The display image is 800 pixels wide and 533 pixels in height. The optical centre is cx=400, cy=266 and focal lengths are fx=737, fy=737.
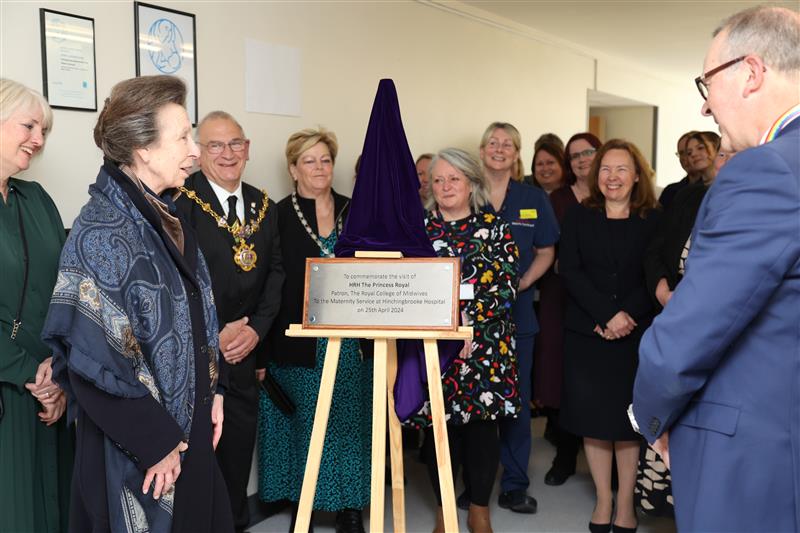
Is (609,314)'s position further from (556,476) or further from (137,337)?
(137,337)

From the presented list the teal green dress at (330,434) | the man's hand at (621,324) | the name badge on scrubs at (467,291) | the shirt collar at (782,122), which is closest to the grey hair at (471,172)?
the name badge on scrubs at (467,291)

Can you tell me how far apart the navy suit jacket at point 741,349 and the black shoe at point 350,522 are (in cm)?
208

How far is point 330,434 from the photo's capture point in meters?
3.24

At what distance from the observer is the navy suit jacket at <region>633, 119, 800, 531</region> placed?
125 centimetres

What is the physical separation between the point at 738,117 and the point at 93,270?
1386 mm

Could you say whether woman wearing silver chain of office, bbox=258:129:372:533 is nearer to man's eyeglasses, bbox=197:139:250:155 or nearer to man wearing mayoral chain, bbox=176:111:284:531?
man wearing mayoral chain, bbox=176:111:284:531

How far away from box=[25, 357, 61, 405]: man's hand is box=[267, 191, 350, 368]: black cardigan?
3.76 feet

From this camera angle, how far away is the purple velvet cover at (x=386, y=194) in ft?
8.05

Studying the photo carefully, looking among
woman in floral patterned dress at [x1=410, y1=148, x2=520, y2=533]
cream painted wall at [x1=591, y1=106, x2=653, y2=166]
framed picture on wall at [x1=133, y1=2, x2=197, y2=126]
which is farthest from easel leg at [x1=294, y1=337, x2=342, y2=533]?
cream painted wall at [x1=591, y1=106, x2=653, y2=166]

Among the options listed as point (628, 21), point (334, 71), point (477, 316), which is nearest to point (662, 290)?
point (477, 316)

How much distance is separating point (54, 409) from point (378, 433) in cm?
100

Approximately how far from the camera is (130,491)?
1712 millimetres

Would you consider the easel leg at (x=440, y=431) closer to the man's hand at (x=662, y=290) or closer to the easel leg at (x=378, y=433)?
the easel leg at (x=378, y=433)

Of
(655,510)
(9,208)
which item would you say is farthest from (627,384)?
(9,208)
